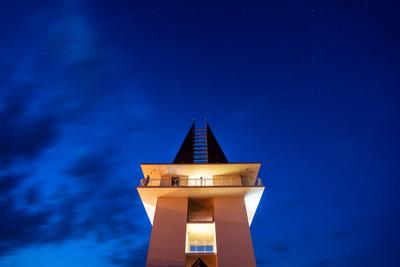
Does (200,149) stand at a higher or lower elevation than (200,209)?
higher

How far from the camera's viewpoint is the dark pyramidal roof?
24.5m

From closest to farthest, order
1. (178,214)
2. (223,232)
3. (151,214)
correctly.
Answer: (223,232)
(178,214)
(151,214)

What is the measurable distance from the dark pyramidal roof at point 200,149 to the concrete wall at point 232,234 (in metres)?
5.26

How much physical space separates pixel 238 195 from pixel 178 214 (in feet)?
17.3

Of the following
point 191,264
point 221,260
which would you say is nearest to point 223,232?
point 221,260

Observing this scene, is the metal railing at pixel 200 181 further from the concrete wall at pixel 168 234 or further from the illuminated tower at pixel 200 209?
the concrete wall at pixel 168 234

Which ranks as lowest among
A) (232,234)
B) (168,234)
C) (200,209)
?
(232,234)

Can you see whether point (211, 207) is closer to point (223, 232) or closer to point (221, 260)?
point (223, 232)

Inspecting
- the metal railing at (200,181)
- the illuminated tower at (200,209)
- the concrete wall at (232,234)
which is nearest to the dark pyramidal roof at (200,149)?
the illuminated tower at (200,209)

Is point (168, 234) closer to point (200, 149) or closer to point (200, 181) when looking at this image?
point (200, 181)

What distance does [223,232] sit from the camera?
18.0m

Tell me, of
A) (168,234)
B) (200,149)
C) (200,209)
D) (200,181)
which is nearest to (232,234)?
(200,209)

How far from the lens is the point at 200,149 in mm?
27328

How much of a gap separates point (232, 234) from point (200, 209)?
12.1ft
